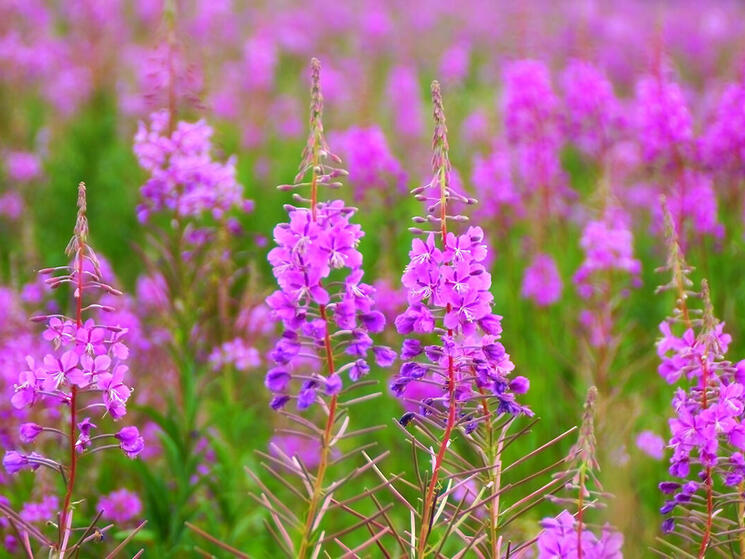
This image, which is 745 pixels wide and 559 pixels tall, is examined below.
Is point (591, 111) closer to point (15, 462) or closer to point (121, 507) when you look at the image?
point (121, 507)

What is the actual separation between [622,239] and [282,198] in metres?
3.85

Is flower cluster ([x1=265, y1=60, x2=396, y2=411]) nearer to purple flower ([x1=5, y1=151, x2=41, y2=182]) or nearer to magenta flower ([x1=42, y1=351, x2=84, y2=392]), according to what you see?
magenta flower ([x1=42, y1=351, x2=84, y2=392])

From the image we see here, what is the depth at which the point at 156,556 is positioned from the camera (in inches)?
136

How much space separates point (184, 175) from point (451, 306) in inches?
86.2

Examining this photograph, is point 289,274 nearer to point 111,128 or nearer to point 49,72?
point 111,128

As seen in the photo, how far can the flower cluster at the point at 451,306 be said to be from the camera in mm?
2092

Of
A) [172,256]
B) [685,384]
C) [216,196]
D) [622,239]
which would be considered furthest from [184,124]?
[685,384]

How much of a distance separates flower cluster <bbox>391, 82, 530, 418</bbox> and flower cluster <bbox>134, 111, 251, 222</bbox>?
2.01 metres

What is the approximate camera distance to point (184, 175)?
3.92 meters

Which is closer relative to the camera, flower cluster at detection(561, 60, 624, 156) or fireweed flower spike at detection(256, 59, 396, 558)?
fireweed flower spike at detection(256, 59, 396, 558)

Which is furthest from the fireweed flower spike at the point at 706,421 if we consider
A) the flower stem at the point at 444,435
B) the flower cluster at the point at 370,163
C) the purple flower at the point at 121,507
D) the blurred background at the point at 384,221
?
the flower cluster at the point at 370,163

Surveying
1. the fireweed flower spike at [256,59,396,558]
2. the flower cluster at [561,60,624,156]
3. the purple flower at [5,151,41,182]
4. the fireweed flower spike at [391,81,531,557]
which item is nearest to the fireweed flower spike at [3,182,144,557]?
the fireweed flower spike at [256,59,396,558]

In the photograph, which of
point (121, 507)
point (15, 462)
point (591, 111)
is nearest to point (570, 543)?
point (15, 462)

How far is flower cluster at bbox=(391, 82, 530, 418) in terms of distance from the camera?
2.09 m
